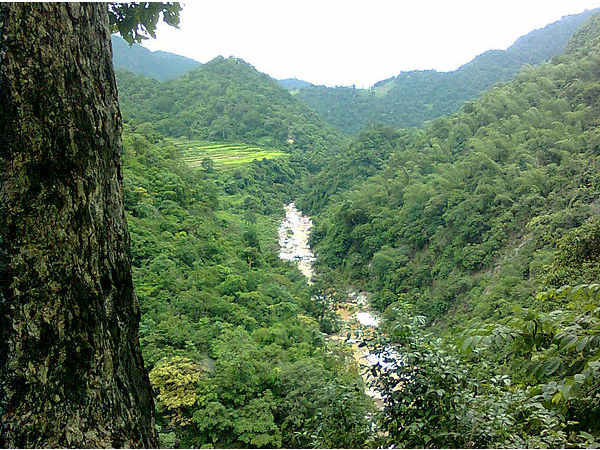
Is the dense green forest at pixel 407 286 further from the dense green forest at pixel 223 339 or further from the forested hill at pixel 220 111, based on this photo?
the forested hill at pixel 220 111

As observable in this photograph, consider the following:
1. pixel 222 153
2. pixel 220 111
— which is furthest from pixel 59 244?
pixel 220 111

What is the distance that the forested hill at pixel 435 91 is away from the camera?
5547cm

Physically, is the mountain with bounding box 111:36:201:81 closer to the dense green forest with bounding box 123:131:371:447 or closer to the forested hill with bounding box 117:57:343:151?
the forested hill with bounding box 117:57:343:151

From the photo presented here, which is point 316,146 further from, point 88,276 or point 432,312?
point 88,276

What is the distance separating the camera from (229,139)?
4072cm

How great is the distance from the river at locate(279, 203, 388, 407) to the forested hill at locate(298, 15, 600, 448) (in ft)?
2.68

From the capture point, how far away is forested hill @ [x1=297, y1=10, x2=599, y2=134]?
182 feet

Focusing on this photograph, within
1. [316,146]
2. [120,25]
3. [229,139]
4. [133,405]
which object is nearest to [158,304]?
[120,25]

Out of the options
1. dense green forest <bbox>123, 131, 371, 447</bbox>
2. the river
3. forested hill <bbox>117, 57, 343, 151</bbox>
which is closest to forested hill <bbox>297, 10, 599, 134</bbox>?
forested hill <bbox>117, 57, 343, 151</bbox>

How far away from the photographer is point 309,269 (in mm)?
20531

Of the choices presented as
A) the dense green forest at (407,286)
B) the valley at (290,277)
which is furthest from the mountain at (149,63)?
the dense green forest at (407,286)

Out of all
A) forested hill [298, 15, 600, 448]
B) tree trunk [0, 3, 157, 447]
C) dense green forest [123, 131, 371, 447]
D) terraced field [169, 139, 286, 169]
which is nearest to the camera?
tree trunk [0, 3, 157, 447]

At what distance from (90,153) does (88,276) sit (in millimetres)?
554

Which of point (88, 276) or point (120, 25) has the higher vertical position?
point (120, 25)
